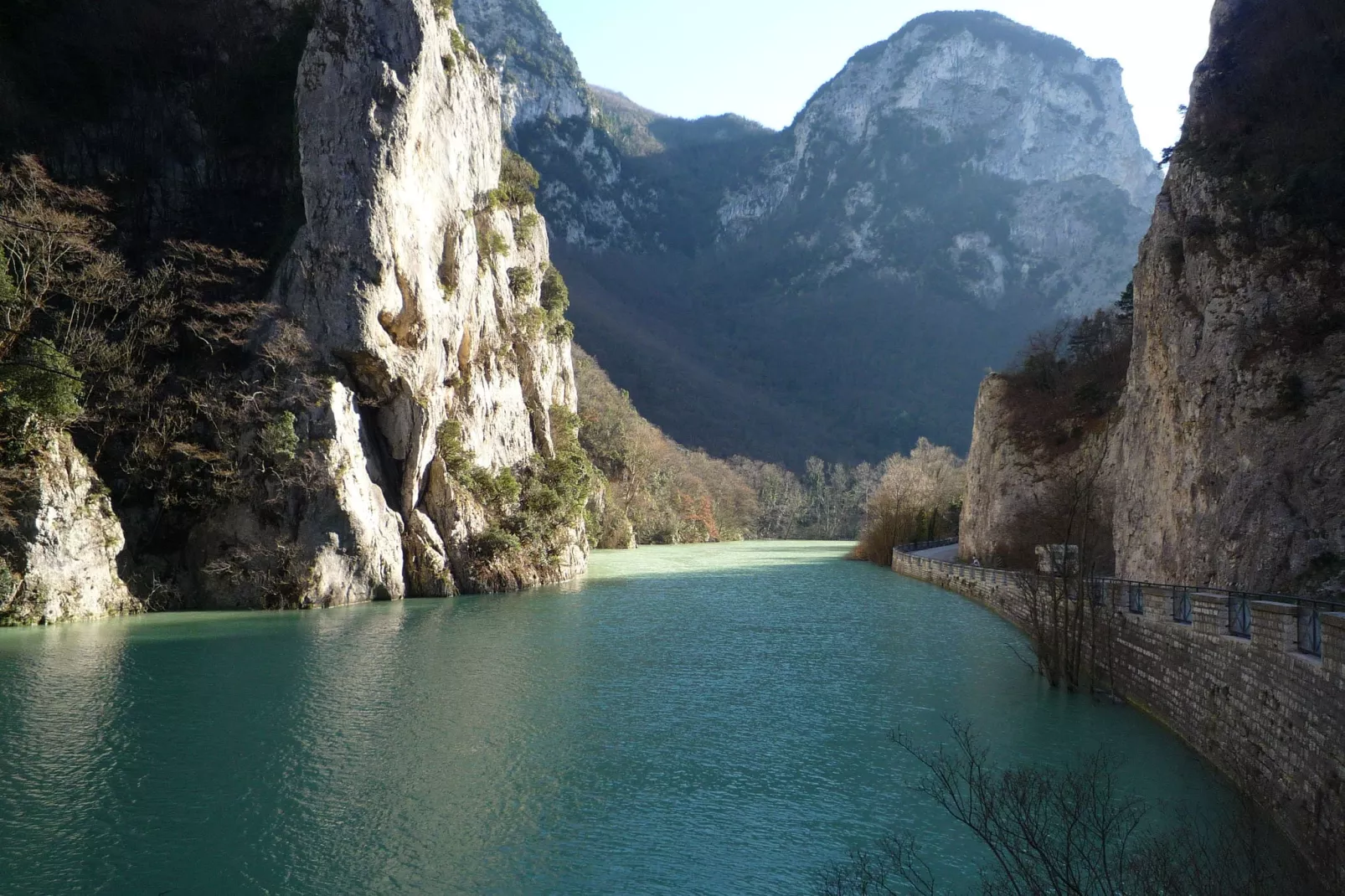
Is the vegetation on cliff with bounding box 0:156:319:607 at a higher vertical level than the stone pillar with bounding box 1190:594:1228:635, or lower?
higher

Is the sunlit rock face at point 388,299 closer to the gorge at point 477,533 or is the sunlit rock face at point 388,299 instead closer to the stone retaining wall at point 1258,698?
the gorge at point 477,533

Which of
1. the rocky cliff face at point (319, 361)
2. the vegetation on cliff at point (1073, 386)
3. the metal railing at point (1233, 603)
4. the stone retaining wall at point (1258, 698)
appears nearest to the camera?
the stone retaining wall at point (1258, 698)

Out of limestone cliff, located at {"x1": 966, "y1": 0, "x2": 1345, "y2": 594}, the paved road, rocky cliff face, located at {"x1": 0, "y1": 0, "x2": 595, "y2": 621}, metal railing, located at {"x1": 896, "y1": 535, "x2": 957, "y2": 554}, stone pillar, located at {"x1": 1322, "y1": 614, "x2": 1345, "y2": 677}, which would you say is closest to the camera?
stone pillar, located at {"x1": 1322, "y1": 614, "x2": 1345, "y2": 677}

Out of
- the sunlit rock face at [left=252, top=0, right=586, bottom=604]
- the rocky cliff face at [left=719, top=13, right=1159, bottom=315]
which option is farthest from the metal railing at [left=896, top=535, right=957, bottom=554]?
the rocky cliff face at [left=719, top=13, right=1159, bottom=315]

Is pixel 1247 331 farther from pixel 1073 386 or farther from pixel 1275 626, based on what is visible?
pixel 1073 386

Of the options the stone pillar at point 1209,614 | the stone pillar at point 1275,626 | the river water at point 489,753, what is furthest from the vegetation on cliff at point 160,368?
the stone pillar at point 1275,626

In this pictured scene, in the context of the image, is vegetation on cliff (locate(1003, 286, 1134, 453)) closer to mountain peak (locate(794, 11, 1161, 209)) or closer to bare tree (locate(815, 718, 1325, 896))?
bare tree (locate(815, 718, 1325, 896))

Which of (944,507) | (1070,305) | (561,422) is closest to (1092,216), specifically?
(1070,305)
